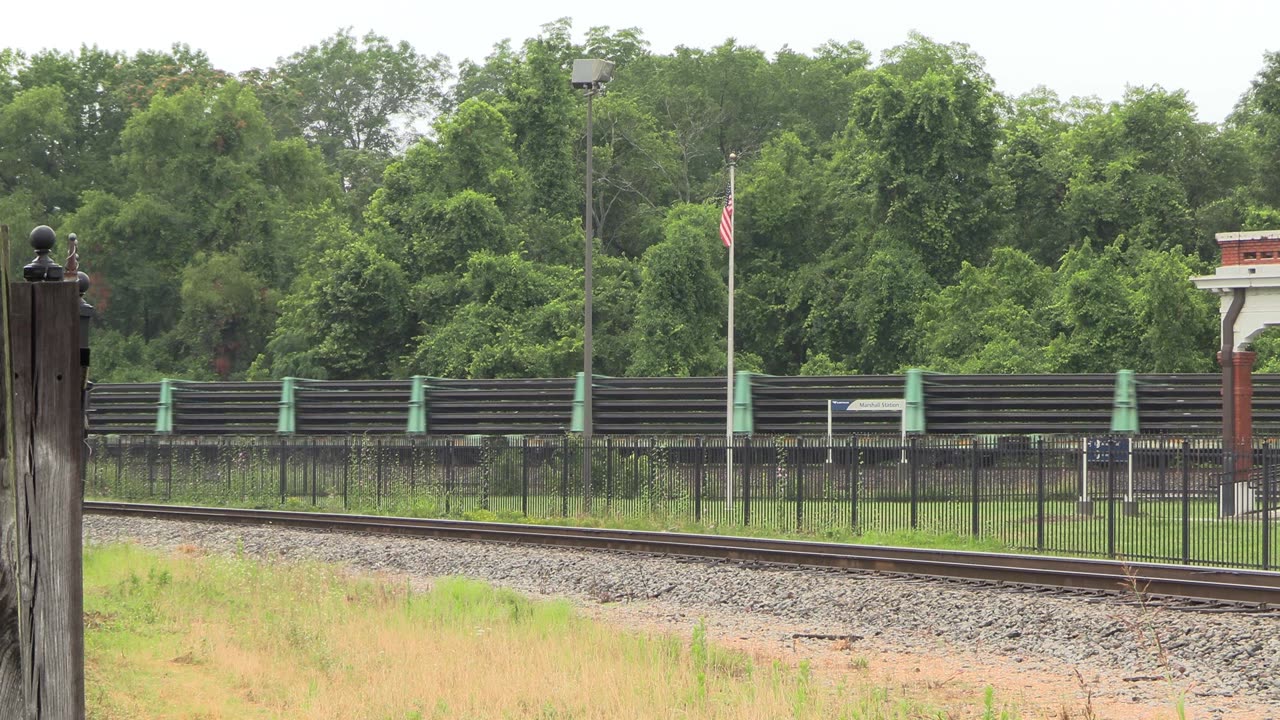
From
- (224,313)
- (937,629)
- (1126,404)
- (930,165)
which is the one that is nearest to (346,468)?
(1126,404)

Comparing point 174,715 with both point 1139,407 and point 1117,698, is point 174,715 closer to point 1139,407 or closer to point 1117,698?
point 1117,698

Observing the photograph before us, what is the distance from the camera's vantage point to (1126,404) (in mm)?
32719

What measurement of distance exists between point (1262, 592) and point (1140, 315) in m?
31.1

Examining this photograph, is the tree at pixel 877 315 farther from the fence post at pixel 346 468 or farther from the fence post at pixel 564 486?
the fence post at pixel 564 486

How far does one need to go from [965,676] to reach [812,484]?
14004 mm

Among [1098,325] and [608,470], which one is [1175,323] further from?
[608,470]

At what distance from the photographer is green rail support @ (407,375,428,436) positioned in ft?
128

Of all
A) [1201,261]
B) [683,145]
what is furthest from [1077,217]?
[683,145]

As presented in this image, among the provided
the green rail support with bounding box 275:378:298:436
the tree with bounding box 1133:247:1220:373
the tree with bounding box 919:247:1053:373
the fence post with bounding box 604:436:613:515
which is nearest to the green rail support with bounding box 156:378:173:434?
the green rail support with bounding box 275:378:298:436

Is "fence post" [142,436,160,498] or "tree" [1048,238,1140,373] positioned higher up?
"tree" [1048,238,1140,373]

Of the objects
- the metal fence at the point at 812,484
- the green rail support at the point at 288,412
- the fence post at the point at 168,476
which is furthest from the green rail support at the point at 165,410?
the fence post at the point at 168,476

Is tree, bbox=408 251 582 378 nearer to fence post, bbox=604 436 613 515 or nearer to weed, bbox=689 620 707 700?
fence post, bbox=604 436 613 515

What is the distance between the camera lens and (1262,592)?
15.4 metres

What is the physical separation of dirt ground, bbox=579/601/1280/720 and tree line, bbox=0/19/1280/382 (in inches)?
1261
